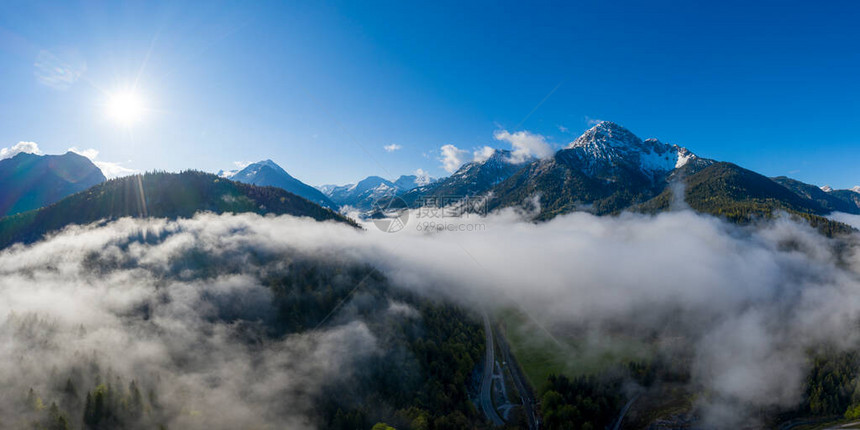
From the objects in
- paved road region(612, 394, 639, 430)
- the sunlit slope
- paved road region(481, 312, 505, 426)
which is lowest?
paved road region(612, 394, 639, 430)

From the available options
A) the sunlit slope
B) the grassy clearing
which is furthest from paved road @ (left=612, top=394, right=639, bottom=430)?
the sunlit slope

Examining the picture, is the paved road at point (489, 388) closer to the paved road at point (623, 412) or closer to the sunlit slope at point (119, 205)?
the paved road at point (623, 412)

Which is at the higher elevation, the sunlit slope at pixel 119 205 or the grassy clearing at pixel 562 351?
the sunlit slope at pixel 119 205

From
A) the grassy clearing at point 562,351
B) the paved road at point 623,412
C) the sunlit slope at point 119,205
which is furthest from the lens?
the sunlit slope at point 119,205

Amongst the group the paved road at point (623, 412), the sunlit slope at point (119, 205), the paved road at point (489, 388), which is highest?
the sunlit slope at point (119, 205)

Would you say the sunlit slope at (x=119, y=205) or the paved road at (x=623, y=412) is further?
the sunlit slope at (x=119, y=205)

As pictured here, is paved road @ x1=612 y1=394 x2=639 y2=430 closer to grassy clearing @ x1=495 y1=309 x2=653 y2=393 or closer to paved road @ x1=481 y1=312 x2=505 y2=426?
grassy clearing @ x1=495 y1=309 x2=653 y2=393

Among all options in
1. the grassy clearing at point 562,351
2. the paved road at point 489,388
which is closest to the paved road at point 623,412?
the grassy clearing at point 562,351

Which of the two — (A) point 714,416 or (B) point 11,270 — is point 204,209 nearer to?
(B) point 11,270

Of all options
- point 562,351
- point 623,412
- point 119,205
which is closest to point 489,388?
point 562,351

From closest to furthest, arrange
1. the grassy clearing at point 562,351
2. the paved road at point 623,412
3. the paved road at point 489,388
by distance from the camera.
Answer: the paved road at point 489,388 → the paved road at point 623,412 → the grassy clearing at point 562,351

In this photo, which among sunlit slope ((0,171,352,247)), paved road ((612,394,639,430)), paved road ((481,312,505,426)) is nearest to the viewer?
paved road ((481,312,505,426))
